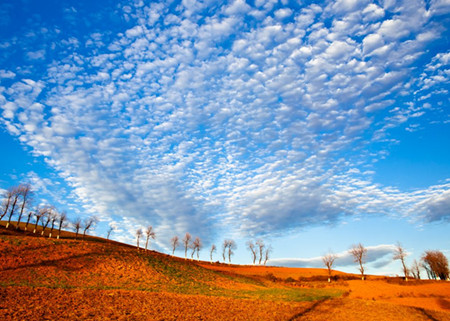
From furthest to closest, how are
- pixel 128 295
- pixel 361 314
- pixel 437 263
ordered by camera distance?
1. pixel 437 263
2. pixel 361 314
3. pixel 128 295

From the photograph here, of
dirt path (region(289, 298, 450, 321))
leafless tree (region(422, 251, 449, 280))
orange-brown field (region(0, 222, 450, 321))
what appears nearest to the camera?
orange-brown field (region(0, 222, 450, 321))

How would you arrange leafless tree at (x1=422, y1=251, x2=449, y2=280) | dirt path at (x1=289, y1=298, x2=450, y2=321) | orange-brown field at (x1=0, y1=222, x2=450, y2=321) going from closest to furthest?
orange-brown field at (x1=0, y1=222, x2=450, y2=321) < dirt path at (x1=289, y1=298, x2=450, y2=321) < leafless tree at (x1=422, y1=251, x2=449, y2=280)

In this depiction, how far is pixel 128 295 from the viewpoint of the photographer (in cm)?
2052

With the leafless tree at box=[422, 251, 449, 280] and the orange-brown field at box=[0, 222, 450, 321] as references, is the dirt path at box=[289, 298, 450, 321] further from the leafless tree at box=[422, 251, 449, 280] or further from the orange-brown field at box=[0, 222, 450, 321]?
the leafless tree at box=[422, 251, 449, 280]

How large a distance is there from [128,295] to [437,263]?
347 feet

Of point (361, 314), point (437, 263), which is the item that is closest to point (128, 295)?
point (361, 314)

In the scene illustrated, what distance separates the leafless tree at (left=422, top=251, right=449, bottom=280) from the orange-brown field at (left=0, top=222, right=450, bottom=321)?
51114mm

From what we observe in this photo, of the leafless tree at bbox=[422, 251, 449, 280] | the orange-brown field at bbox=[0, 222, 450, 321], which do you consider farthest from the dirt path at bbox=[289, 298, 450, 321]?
the leafless tree at bbox=[422, 251, 449, 280]

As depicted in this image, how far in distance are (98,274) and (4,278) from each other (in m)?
8.77

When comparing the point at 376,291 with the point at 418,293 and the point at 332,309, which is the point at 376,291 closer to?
the point at 418,293

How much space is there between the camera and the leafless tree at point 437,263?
8490 cm

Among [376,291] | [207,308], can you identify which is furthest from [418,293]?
[207,308]

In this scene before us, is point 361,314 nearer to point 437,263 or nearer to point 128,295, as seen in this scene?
point 128,295

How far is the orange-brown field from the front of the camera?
1531 centimetres
